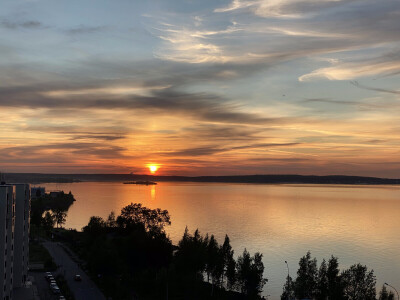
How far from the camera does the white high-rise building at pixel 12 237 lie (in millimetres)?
48403

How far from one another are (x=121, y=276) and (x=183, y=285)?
1291 centimetres

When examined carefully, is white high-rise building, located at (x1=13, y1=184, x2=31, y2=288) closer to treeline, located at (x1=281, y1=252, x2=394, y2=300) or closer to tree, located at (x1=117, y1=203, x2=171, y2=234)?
tree, located at (x1=117, y1=203, x2=171, y2=234)

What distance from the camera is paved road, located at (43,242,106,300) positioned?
54500 millimetres

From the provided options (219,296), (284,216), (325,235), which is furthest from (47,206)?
(219,296)

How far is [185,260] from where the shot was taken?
Answer: 202 ft

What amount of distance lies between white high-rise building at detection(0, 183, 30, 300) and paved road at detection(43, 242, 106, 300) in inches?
279

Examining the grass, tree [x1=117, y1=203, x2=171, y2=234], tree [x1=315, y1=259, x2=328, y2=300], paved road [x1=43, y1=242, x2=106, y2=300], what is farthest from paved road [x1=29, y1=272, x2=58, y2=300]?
tree [x1=315, y1=259, x2=328, y2=300]

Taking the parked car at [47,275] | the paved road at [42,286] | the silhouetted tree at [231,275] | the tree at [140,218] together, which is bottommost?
the paved road at [42,286]

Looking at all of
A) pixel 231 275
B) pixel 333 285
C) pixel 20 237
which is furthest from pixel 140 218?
pixel 333 285

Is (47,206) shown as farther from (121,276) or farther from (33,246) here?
(121,276)

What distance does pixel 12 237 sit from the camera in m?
52.4

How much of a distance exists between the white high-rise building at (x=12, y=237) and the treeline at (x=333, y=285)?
32.4 meters

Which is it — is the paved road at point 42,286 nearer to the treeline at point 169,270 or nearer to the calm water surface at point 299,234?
the treeline at point 169,270

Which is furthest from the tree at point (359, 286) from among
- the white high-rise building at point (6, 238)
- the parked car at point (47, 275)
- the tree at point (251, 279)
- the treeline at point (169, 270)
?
the parked car at point (47, 275)
